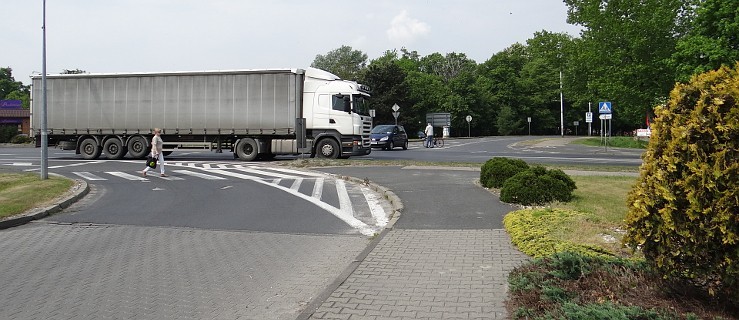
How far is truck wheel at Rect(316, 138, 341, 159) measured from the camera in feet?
78.9

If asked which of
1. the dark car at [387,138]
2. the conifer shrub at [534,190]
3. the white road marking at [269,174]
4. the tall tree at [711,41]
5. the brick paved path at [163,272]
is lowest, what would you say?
the brick paved path at [163,272]

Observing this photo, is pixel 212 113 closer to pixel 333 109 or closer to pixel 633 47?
pixel 333 109

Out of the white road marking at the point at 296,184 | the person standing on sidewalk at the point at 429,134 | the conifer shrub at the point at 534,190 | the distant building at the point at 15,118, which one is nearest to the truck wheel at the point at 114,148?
the white road marking at the point at 296,184

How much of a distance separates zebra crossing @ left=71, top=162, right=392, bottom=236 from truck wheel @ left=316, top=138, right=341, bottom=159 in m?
3.05

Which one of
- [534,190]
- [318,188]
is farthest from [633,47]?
[534,190]

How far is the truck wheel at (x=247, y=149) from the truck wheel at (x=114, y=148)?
5801mm

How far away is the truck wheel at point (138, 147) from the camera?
25.9 m

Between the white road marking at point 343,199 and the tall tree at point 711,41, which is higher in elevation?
the tall tree at point 711,41

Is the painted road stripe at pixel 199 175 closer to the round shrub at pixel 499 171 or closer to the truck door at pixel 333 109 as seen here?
the truck door at pixel 333 109

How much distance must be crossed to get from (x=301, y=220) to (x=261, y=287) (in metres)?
4.08

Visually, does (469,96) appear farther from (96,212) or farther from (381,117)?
(96,212)

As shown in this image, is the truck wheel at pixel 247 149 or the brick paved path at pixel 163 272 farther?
the truck wheel at pixel 247 149

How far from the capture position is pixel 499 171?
12.4 m

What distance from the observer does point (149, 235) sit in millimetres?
8383
